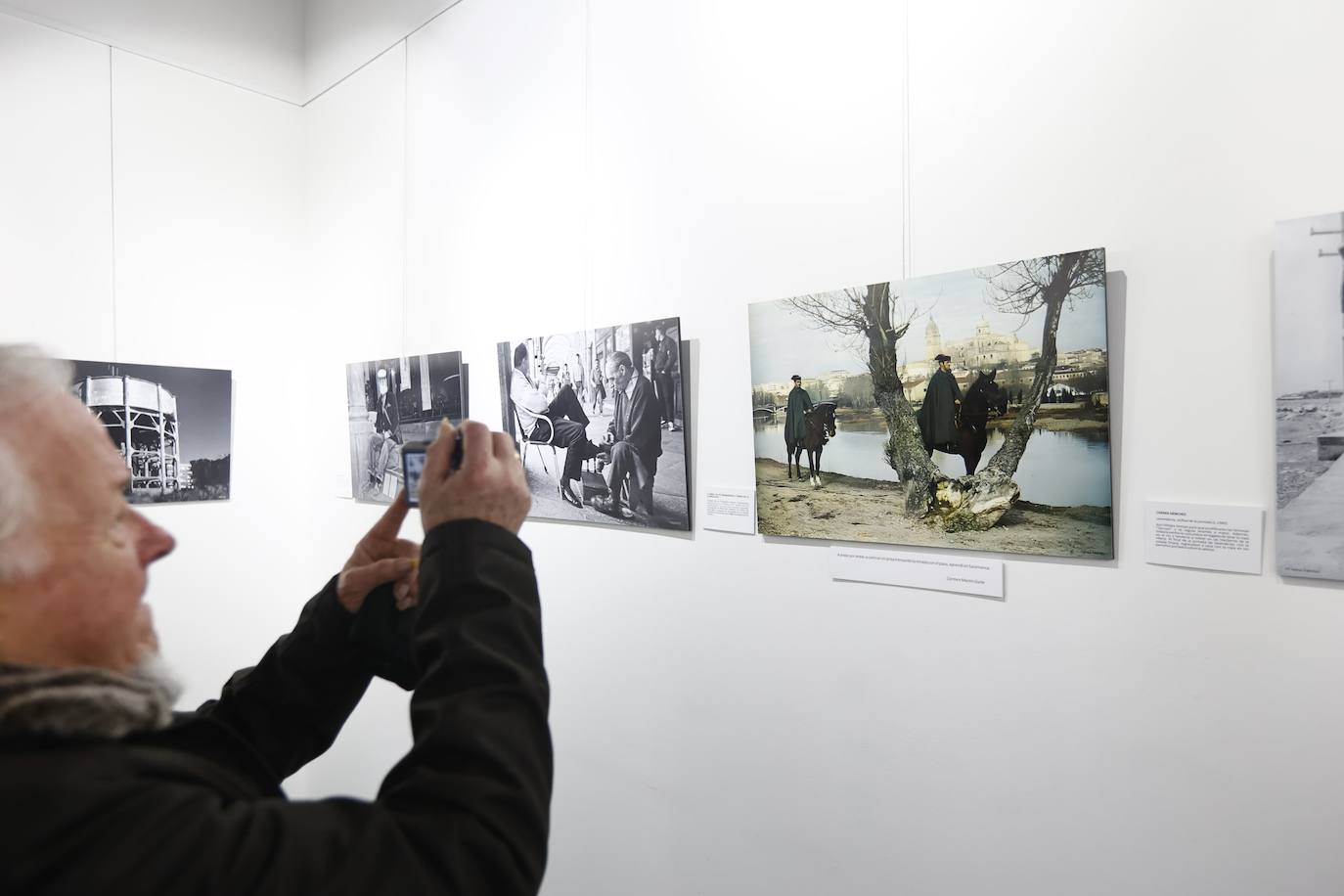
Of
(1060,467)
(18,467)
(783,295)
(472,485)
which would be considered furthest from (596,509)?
(18,467)

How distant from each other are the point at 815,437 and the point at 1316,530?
3.21 feet

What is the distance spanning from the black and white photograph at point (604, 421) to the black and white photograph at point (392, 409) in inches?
14.9

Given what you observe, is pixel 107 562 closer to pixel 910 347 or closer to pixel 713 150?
pixel 910 347

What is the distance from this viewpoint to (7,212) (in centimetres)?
304

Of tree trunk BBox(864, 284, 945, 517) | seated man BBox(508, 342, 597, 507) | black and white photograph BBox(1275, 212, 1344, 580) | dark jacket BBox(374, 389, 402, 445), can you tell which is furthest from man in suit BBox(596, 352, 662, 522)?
black and white photograph BBox(1275, 212, 1344, 580)

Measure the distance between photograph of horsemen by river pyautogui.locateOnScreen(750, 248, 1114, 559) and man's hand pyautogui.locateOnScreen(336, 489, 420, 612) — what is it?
103cm

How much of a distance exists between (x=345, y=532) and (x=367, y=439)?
1.68 feet

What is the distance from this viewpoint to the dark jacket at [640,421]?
232 centimetres

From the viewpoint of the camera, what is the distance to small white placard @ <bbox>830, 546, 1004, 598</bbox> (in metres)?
1.71

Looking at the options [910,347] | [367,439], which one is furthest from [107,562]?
[367,439]

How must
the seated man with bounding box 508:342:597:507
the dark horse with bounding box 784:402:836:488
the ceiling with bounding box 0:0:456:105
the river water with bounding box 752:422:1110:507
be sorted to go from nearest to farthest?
the river water with bounding box 752:422:1110:507 → the dark horse with bounding box 784:402:836:488 → the seated man with bounding box 508:342:597:507 → the ceiling with bounding box 0:0:456:105

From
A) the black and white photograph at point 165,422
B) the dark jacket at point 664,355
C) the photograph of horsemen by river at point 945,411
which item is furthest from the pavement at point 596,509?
the black and white photograph at point 165,422

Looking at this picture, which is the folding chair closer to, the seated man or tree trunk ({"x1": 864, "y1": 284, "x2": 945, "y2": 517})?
the seated man

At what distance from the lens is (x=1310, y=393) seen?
1.30 metres
